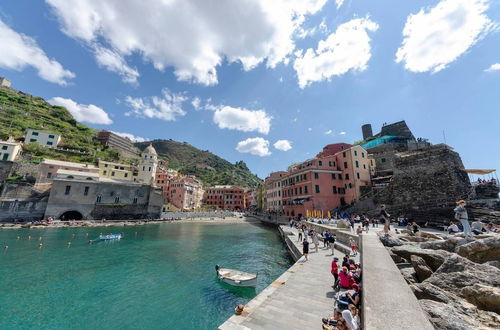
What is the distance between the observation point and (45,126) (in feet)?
226

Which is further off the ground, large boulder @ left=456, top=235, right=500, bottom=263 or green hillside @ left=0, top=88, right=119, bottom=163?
green hillside @ left=0, top=88, right=119, bottom=163

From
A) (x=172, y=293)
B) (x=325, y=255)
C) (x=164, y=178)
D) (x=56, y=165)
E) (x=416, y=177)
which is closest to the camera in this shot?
(x=172, y=293)

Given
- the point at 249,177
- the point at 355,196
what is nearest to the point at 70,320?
the point at 355,196

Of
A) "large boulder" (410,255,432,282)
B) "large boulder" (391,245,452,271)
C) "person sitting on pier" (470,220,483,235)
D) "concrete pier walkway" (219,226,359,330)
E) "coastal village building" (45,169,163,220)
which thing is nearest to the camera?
"concrete pier walkway" (219,226,359,330)

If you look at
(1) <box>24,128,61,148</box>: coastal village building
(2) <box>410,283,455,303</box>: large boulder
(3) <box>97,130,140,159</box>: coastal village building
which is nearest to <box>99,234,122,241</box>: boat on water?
(2) <box>410,283,455,303</box>: large boulder

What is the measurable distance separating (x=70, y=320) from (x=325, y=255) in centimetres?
1589

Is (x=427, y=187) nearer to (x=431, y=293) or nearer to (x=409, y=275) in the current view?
(x=409, y=275)

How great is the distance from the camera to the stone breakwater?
4.43 m

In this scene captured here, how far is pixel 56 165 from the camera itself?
50062mm

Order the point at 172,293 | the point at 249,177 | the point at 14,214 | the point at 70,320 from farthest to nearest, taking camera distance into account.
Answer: the point at 249,177, the point at 14,214, the point at 172,293, the point at 70,320

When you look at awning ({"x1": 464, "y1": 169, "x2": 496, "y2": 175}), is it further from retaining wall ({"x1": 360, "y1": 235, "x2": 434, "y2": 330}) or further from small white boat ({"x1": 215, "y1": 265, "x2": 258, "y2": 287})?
small white boat ({"x1": 215, "y1": 265, "x2": 258, "y2": 287})

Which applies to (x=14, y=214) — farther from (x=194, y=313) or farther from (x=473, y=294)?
(x=473, y=294)

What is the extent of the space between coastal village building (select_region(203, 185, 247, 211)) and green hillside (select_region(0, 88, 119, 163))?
1558 inches

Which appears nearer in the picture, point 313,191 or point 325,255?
point 325,255
